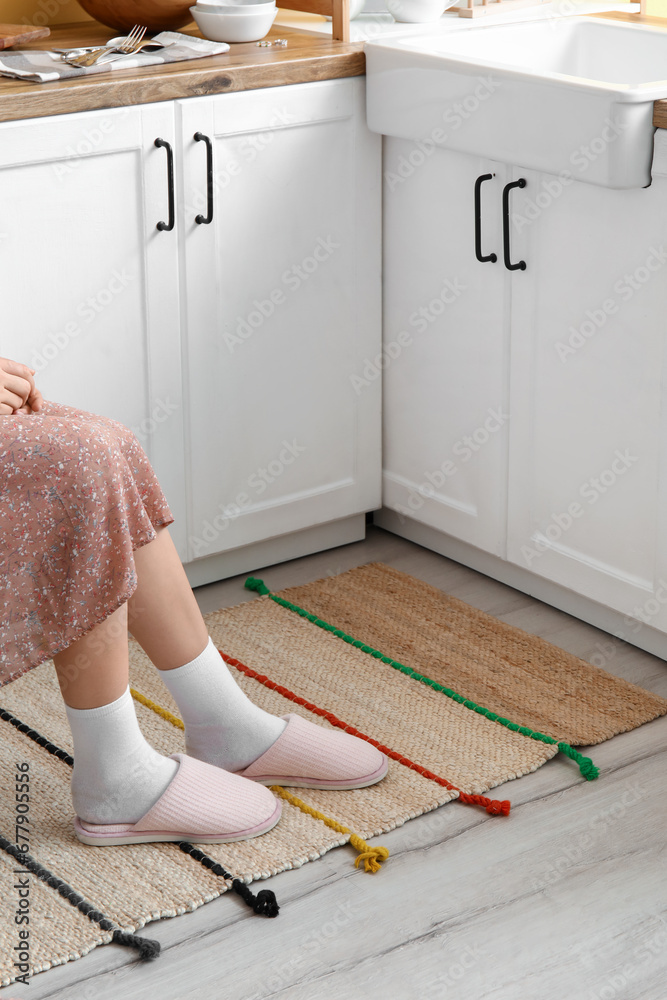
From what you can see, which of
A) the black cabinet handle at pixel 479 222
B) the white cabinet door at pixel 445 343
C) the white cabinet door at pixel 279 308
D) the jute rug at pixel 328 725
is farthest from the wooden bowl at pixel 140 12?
the jute rug at pixel 328 725

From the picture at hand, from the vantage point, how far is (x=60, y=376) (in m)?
1.97

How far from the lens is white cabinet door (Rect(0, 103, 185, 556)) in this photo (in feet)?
6.07

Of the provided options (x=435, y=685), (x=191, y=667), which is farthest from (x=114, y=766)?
(x=435, y=685)

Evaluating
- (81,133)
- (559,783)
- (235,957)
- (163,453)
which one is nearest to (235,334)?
(163,453)

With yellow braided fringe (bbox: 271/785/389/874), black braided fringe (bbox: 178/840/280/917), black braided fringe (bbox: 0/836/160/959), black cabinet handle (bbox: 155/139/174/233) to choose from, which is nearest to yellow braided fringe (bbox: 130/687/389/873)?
yellow braided fringe (bbox: 271/785/389/874)

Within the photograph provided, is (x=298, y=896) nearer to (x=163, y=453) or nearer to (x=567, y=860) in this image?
(x=567, y=860)

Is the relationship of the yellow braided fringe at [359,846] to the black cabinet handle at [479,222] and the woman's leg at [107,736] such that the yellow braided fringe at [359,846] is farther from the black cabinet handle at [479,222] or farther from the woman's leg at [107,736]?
the black cabinet handle at [479,222]

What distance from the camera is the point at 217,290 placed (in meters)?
2.08

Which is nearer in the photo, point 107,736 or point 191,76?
point 107,736

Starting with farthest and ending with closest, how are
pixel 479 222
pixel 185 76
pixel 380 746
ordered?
pixel 479 222 → pixel 185 76 → pixel 380 746

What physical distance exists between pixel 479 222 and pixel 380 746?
863mm

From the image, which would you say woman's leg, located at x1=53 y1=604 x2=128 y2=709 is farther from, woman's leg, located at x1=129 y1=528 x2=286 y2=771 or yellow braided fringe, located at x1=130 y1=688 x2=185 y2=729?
yellow braided fringe, located at x1=130 y1=688 x2=185 y2=729

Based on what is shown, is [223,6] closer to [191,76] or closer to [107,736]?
[191,76]

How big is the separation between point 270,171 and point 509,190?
0.40 metres
